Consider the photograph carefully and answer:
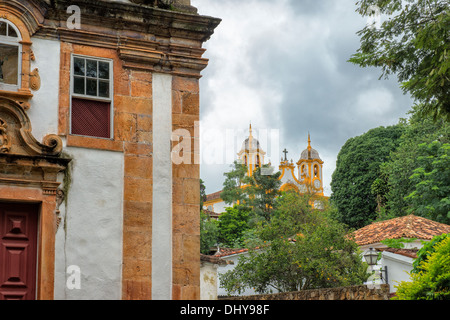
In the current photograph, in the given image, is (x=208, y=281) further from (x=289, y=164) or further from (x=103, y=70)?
(x=289, y=164)

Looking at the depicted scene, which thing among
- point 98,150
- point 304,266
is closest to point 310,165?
point 304,266

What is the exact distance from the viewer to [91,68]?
11.3 meters

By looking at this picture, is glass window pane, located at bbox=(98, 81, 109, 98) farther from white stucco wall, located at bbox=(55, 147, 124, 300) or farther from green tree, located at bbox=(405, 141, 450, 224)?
green tree, located at bbox=(405, 141, 450, 224)

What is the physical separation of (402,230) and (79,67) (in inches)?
792

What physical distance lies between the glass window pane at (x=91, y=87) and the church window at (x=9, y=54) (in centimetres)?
108

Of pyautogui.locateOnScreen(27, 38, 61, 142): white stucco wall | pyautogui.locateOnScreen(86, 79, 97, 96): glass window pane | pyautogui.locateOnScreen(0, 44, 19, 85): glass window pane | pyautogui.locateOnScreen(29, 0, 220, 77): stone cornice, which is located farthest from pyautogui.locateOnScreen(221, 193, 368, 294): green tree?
pyautogui.locateOnScreen(0, 44, 19, 85): glass window pane

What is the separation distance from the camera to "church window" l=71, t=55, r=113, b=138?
436 inches
